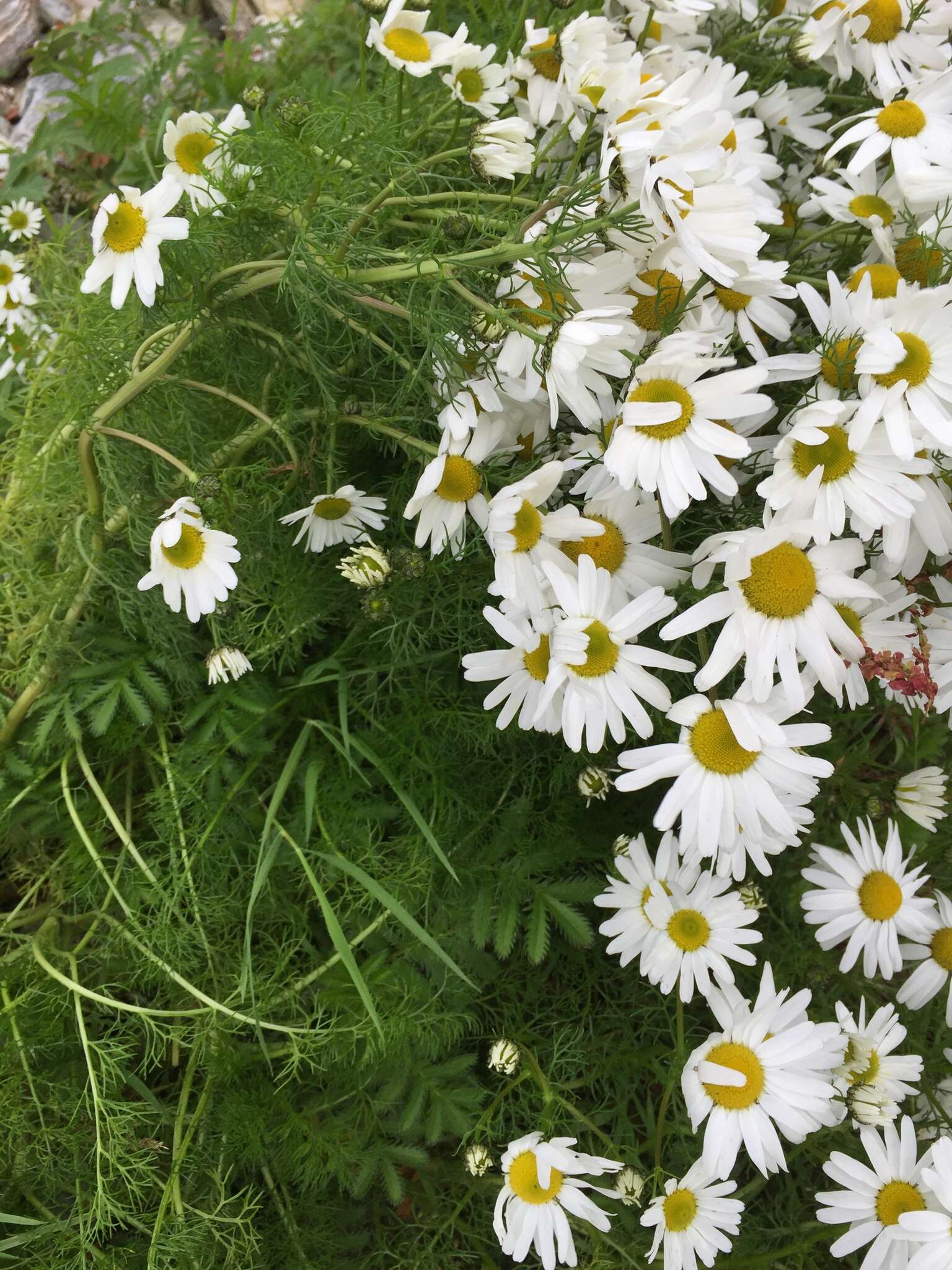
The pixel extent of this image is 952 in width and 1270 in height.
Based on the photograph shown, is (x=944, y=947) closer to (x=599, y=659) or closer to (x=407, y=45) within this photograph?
(x=599, y=659)

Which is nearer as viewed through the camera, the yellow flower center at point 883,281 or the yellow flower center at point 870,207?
the yellow flower center at point 883,281

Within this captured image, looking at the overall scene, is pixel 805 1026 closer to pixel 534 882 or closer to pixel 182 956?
pixel 534 882

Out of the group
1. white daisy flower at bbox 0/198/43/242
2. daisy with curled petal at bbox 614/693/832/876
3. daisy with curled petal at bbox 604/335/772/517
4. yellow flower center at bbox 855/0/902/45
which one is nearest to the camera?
daisy with curled petal at bbox 604/335/772/517

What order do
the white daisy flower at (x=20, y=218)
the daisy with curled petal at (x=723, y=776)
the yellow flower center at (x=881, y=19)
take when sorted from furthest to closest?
the white daisy flower at (x=20, y=218)
the yellow flower center at (x=881, y=19)
the daisy with curled petal at (x=723, y=776)

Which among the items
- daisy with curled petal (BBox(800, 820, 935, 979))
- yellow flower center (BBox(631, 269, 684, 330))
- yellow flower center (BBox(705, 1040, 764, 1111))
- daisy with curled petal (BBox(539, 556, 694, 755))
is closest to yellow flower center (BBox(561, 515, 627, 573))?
daisy with curled petal (BBox(539, 556, 694, 755))

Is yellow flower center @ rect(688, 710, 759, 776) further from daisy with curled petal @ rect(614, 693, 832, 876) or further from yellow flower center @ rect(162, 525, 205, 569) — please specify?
yellow flower center @ rect(162, 525, 205, 569)

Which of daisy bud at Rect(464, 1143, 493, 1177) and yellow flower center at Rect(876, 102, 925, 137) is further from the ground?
yellow flower center at Rect(876, 102, 925, 137)

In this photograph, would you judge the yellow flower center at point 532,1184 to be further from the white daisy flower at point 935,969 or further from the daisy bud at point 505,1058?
the white daisy flower at point 935,969

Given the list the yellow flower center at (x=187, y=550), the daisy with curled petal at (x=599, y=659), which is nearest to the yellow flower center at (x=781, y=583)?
the daisy with curled petal at (x=599, y=659)
